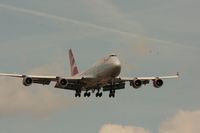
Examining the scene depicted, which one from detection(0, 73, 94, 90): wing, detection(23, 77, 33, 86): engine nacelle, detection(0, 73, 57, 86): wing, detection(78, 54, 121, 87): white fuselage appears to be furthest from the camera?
detection(0, 73, 94, 90): wing

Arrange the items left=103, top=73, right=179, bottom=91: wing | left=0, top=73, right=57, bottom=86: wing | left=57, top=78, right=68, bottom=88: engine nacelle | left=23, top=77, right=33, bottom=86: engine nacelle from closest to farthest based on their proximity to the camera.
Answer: left=23, top=77, right=33, bottom=86: engine nacelle → left=0, top=73, right=57, bottom=86: wing → left=57, top=78, right=68, bottom=88: engine nacelle → left=103, top=73, right=179, bottom=91: wing

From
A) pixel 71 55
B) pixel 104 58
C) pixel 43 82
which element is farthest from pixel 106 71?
pixel 71 55

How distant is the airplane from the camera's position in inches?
4119

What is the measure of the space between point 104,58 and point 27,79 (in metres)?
15.0

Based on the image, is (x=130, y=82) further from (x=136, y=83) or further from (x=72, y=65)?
(x=72, y=65)

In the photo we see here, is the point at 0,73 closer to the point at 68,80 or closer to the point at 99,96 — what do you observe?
the point at 68,80

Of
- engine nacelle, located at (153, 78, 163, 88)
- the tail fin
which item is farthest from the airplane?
the tail fin

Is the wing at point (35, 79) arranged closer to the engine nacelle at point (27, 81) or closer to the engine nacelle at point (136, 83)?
the engine nacelle at point (27, 81)

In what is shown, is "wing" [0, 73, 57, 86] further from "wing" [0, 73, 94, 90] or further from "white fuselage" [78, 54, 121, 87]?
"white fuselage" [78, 54, 121, 87]

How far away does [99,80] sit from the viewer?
10738 centimetres

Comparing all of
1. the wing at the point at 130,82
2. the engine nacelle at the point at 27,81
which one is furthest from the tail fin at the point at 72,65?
the engine nacelle at the point at 27,81

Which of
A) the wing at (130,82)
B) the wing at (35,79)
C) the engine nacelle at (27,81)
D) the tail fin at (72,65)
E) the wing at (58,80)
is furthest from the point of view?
the tail fin at (72,65)

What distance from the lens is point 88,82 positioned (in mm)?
110188

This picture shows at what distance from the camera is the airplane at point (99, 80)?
343 ft
